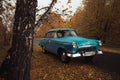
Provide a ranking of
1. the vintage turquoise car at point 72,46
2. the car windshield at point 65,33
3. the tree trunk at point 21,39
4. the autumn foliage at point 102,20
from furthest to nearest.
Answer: the autumn foliage at point 102,20 < the car windshield at point 65,33 < the vintage turquoise car at point 72,46 < the tree trunk at point 21,39

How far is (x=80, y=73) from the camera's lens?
8.16 metres

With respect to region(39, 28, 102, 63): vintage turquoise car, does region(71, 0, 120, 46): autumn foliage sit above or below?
above

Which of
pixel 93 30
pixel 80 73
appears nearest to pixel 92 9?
pixel 93 30

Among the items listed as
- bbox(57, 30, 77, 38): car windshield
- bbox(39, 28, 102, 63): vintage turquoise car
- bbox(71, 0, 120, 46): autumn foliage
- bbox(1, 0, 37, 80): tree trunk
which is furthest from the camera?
bbox(71, 0, 120, 46): autumn foliage

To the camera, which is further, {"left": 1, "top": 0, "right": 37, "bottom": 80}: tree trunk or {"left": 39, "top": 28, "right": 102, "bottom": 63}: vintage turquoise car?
{"left": 39, "top": 28, "right": 102, "bottom": 63}: vintage turquoise car

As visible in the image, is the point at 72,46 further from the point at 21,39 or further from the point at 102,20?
the point at 102,20

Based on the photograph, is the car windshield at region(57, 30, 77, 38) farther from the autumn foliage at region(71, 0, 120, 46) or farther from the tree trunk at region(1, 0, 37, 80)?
the autumn foliage at region(71, 0, 120, 46)

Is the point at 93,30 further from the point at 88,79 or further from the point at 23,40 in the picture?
the point at 23,40

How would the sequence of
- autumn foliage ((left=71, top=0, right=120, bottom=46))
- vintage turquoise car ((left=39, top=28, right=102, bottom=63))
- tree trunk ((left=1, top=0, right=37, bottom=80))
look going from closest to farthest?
1. tree trunk ((left=1, top=0, right=37, bottom=80))
2. vintage turquoise car ((left=39, top=28, right=102, bottom=63))
3. autumn foliage ((left=71, top=0, right=120, bottom=46))

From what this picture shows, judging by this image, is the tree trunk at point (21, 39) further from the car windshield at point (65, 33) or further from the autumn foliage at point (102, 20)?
the autumn foliage at point (102, 20)

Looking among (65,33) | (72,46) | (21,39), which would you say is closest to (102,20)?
(65,33)

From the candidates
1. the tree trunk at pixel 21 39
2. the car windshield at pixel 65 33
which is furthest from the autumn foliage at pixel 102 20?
the tree trunk at pixel 21 39

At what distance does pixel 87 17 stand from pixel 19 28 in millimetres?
26550

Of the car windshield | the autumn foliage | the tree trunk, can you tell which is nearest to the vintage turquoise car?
the car windshield
